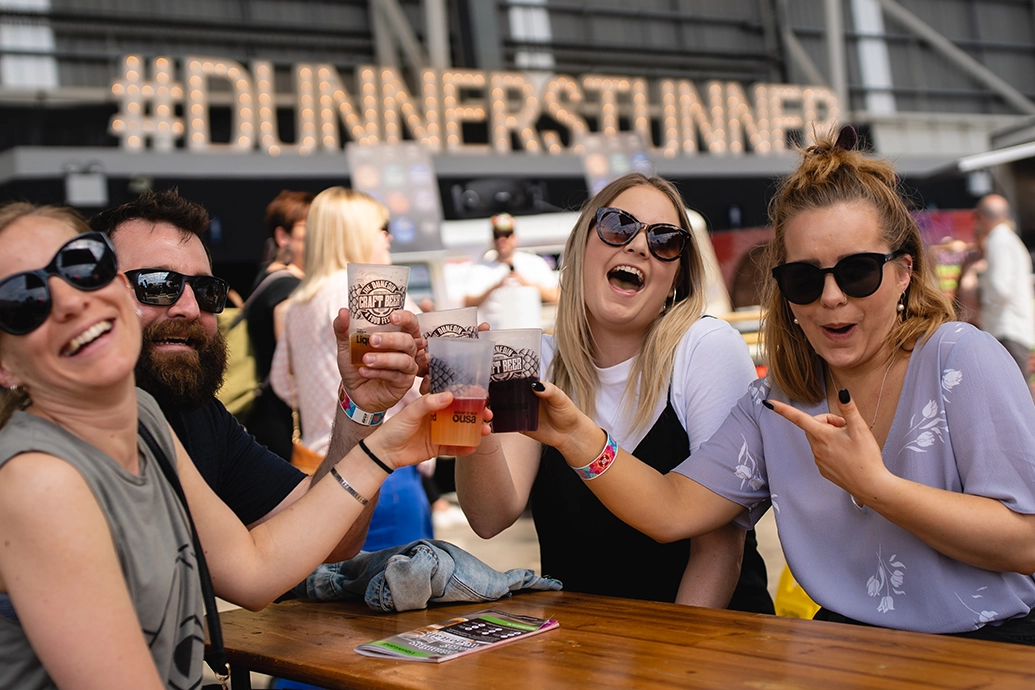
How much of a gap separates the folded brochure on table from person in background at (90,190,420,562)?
15.0 inches

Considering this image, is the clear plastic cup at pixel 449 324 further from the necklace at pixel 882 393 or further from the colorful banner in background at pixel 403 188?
the colorful banner in background at pixel 403 188

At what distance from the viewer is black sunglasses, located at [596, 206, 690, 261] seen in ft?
8.01

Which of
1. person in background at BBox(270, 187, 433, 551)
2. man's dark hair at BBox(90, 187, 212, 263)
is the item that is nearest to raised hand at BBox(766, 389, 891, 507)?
man's dark hair at BBox(90, 187, 212, 263)

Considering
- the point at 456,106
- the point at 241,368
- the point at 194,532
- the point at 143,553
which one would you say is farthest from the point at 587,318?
the point at 456,106

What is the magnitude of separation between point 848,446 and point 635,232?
0.87 metres

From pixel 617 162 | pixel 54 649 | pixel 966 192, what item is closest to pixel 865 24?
pixel 966 192

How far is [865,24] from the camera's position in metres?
17.9

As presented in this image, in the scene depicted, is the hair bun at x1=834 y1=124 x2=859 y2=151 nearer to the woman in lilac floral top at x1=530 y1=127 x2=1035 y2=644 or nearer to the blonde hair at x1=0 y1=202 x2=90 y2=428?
the woman in lilac floral top at x1=530 y1=127 x2=1035 y2=644

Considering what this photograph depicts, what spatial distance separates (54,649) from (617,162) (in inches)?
345

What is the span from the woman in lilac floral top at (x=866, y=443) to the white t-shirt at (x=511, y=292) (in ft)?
12.3

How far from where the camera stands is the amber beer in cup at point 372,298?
6.15 ft

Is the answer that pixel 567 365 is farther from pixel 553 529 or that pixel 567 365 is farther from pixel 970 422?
pixel 970 422

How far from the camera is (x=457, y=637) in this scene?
1.77 m

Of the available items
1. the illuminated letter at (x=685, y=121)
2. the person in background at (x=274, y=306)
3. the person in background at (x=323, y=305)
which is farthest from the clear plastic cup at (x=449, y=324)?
the illuminated letter at (x=685, y=121)
